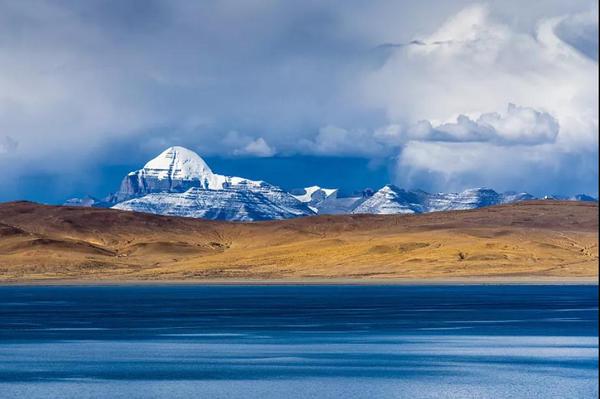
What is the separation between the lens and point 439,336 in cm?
9006

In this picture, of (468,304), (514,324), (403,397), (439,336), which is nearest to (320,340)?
(439,336)

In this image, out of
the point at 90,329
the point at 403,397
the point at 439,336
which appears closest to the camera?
the point at 403,397

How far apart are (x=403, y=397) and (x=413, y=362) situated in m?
14.0

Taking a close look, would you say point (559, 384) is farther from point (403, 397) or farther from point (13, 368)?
point (13, 368)

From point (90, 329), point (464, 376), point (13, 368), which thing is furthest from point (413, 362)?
point (90, 329)

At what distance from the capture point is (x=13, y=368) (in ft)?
232

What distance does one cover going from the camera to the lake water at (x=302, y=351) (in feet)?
204

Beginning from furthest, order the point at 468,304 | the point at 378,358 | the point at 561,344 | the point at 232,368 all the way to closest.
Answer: the point at 468,304 → the point at 561,344 → the point at 378,358 → the point at 232,368

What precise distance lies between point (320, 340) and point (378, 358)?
41.5ft

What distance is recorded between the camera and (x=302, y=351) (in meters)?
79.4

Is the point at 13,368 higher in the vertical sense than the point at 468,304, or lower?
lower

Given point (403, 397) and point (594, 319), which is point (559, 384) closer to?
point (403, 397)

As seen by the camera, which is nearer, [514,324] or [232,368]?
[232,368]

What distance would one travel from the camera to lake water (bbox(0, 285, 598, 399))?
6203 centimetres
